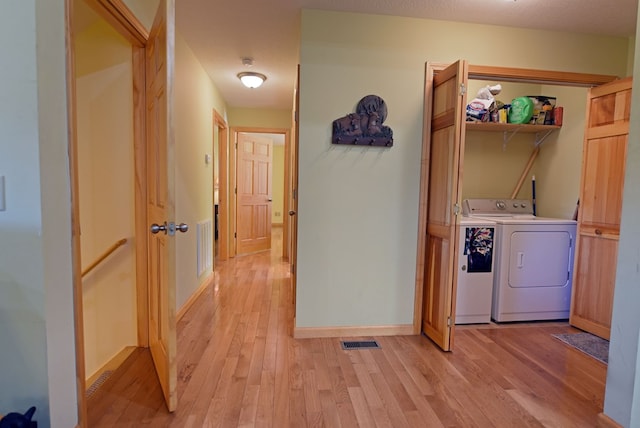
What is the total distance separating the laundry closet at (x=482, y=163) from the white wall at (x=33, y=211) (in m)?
2.11

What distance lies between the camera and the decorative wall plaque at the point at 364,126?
2406mm

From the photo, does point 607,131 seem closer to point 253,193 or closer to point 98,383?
point 98,383

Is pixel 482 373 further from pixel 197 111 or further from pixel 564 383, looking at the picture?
pixel 197 111

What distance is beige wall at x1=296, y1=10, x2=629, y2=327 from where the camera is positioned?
2.39 metres

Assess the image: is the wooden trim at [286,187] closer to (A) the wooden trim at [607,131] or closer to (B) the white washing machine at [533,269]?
(B) the white washing machine at [533,269]

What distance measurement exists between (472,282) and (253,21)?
270 centimetres

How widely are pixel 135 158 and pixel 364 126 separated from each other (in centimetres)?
157

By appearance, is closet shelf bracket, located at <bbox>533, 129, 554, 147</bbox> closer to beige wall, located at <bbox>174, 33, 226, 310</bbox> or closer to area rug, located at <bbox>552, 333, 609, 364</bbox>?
area rug, located at <bbox>552, 333, 609, 364</bbox>

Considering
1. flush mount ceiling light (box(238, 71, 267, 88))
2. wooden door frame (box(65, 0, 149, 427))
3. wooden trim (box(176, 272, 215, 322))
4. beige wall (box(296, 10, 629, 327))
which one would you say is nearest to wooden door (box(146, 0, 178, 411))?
wooden door frame (box(65, 0, 149, 427))

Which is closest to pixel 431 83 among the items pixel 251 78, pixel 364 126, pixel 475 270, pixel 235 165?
pixel 364 126

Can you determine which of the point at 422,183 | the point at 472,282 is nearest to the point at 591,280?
the point at 472,282

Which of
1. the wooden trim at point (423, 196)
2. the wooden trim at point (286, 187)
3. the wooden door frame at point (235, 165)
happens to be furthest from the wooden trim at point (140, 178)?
the wooden door frame at point (235, 165)

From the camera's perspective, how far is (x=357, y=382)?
1.93 metres

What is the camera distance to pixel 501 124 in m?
2.96
